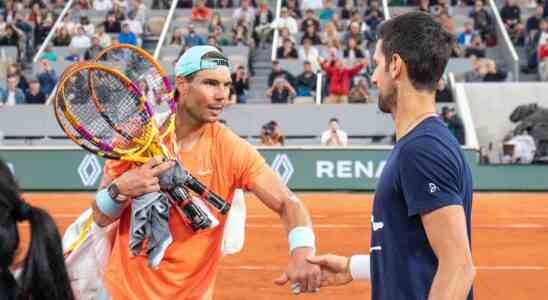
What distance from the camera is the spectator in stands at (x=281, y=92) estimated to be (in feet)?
73.3

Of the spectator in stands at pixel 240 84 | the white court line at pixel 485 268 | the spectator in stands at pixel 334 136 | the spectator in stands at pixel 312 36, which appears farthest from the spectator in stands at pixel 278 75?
the white court line at pixel 485 268

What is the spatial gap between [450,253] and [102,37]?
22298 millimetres

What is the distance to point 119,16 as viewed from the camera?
26.3 m

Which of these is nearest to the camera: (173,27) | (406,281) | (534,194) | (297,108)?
(406,281)

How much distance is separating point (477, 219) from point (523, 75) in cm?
978

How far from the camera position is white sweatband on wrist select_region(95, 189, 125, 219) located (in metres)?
4.75

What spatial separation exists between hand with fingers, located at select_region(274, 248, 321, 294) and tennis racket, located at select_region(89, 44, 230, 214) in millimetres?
549

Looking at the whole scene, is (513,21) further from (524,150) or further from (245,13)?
(245,13)

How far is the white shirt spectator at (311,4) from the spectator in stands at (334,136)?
665 centimetres

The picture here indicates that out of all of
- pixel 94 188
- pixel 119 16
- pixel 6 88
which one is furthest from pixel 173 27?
pixel 94 188

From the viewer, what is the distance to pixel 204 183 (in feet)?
16.7

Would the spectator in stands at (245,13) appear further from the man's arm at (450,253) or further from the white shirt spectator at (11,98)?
the man's arm at (450,253)

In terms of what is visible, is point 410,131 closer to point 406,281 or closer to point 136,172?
point 406,281

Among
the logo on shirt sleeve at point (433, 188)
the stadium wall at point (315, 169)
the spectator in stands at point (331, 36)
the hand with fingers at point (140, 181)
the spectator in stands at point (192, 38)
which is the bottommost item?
the stadium wall at point (315, 169)
